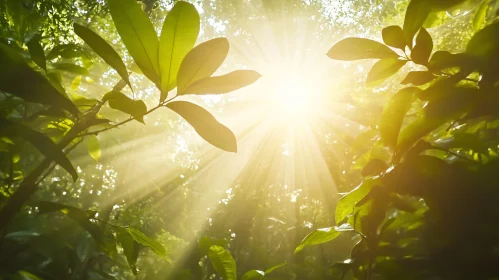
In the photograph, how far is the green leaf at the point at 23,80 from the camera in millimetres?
467

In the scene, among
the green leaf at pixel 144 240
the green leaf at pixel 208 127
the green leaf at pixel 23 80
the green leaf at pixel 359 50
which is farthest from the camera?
the green leaf at pixel 144 240

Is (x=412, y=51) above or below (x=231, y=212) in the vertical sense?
above

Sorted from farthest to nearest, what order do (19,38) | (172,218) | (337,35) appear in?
(172,218) < (337,35) < (19,38)

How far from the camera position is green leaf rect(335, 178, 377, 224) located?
70cm

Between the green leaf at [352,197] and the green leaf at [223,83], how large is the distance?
0.33m

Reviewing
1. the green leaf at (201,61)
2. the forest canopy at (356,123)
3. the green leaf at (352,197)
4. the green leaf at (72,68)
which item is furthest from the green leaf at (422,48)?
the green leaf at (72,68)

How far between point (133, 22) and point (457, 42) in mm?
2866

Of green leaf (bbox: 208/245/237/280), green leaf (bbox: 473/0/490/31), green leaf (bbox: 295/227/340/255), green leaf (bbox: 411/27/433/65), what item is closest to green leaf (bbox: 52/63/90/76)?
green leaf (bbox: 208/245/237/280)

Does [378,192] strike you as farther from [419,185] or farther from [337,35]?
[337,35]

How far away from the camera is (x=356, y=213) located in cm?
73

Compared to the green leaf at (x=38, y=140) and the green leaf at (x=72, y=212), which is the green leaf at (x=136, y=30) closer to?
the green leaf at (x=38, y=140)

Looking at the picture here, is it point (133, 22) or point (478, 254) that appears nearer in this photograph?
point (133, 22)

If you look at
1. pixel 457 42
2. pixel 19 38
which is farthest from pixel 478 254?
pixel 457 42

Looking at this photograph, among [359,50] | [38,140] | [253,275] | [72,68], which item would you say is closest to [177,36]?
[38,140]
